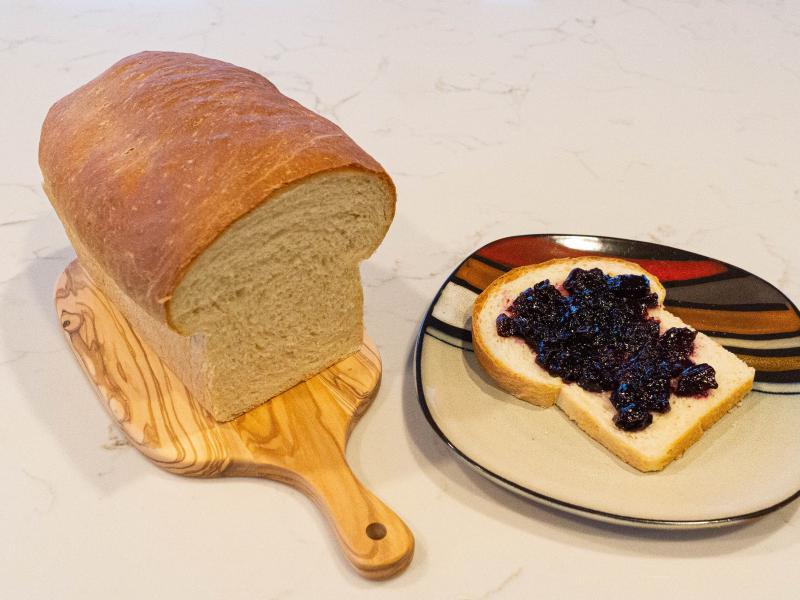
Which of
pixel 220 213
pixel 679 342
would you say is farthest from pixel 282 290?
pixel 679 342

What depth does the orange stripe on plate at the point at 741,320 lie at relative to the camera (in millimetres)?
2623

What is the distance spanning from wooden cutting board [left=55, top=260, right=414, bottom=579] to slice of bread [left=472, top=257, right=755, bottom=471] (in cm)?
37

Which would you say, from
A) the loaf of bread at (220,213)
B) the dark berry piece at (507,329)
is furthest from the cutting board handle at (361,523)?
the dark berry piece at (507,329)

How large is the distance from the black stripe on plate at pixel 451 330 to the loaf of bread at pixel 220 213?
0.75ft

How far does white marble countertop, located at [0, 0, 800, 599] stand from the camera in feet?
7.00

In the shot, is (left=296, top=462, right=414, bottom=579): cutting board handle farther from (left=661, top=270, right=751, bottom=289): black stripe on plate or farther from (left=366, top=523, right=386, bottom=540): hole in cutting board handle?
(left=661, top=270, right=751, bottom=289): black stripe on plate

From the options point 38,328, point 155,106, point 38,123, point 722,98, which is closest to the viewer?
point 155,106

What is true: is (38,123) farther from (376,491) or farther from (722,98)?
(722,98)

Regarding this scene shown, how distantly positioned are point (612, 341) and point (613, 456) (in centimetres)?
36

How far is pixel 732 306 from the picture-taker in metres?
2.71

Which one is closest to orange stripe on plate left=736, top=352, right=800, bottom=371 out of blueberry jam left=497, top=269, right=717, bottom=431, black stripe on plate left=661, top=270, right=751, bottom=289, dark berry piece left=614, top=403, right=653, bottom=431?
blueberry jam left=497, top=269, right=717, bottom=431

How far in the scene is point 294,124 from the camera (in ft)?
7.23

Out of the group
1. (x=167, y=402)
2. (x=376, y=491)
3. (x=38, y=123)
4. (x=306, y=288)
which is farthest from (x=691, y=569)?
(x=38, y=123)

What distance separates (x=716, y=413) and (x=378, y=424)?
0.97m
